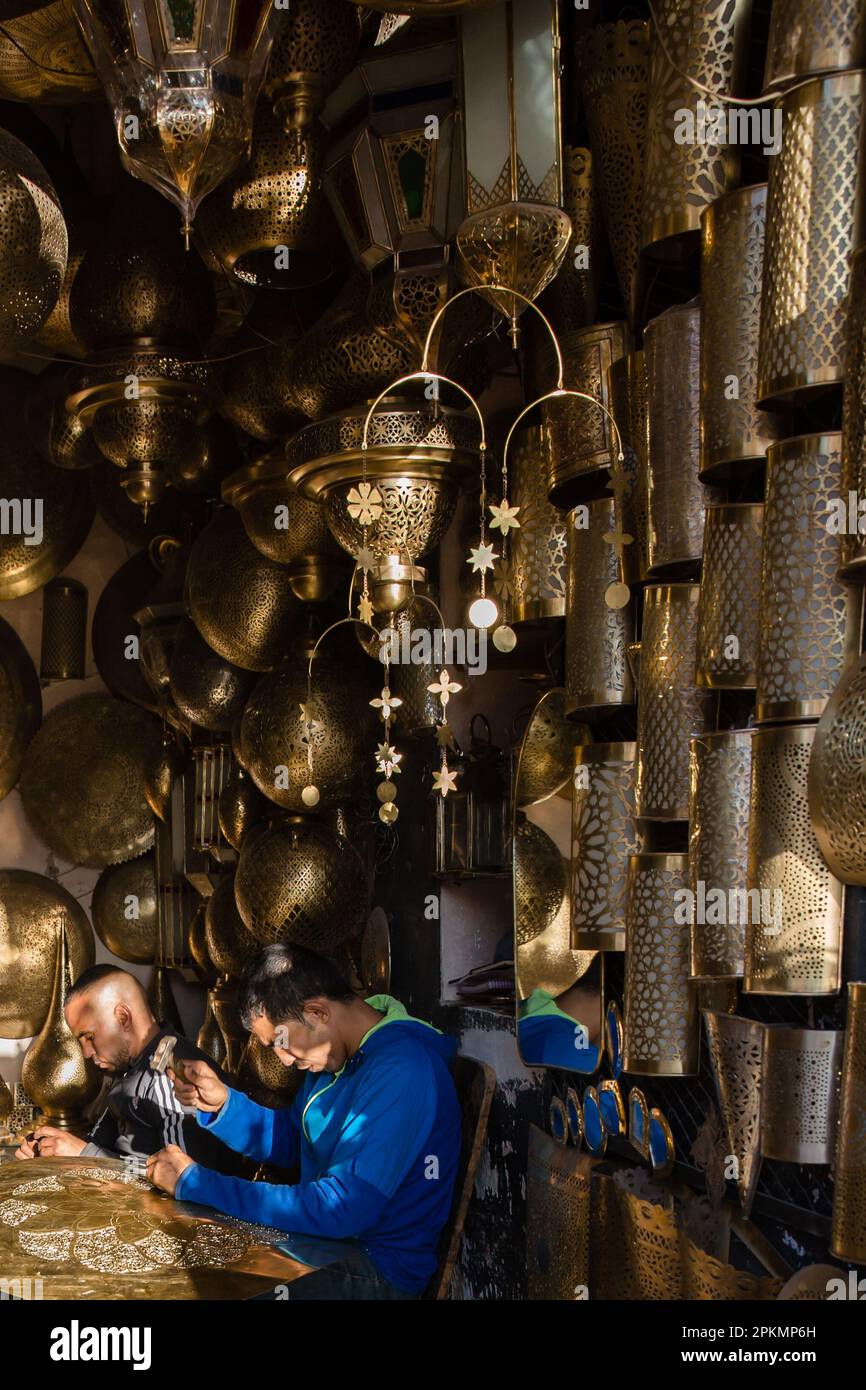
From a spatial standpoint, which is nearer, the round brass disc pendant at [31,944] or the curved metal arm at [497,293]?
the curved metal arm at [497,293]

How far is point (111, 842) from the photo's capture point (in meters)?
4.91

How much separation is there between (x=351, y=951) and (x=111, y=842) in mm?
1406

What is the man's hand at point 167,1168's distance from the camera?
8.55 ft

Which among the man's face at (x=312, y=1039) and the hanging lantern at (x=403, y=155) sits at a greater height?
the hanging lantern at (x=403, y=155)

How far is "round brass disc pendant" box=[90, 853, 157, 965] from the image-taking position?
4859mm

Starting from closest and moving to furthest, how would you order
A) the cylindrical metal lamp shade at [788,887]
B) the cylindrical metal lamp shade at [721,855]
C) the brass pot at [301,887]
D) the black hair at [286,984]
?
1. the cylindrical metal lamp shade at [788,887]
2. the cylindrical metal lamp shade at [721,855]
3. the black hair at [286,984]
4. the brass pot at [301,887]

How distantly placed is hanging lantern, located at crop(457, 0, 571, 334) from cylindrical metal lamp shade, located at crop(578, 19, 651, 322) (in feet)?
0.55

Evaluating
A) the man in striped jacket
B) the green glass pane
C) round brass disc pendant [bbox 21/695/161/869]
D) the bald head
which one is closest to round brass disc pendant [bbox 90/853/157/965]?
round brass disc pendant [bbox 21/695/161/869]

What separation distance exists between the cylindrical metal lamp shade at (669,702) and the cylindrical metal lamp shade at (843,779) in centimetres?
42

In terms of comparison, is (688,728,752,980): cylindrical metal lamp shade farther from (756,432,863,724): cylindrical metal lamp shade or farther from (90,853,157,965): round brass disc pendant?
(90,853,157,965): round brass disc pendant

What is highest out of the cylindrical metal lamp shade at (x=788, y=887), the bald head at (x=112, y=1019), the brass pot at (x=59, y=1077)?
the cylindrical metal lamp shade at (x=788, y=887)

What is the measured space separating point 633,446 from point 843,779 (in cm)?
77

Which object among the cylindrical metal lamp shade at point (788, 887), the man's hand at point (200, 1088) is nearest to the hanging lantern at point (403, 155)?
the cylindrical metal lamp shade at point (788, 887)

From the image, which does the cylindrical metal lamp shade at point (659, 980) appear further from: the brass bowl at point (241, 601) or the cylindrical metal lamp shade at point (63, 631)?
the cylindrical metal lamp shade at point (63, 631)
